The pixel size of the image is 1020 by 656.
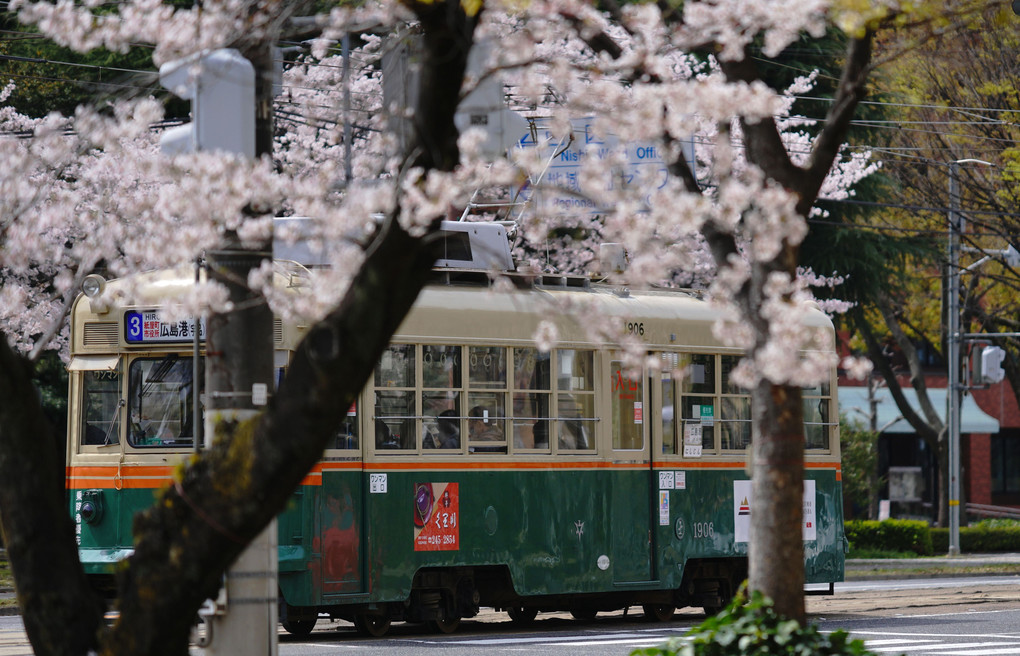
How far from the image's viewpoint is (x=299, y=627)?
1483cm

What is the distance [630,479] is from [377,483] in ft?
9.36

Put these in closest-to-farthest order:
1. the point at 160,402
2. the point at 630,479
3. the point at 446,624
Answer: the point at 160,402 → the point at 446,624 → the point at 630,479

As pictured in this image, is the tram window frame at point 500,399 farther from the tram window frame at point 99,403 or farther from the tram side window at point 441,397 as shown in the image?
the tram window frame at point 99,403

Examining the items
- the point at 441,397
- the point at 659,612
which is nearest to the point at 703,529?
the point at 659,612

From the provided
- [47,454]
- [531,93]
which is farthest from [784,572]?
[47,454]

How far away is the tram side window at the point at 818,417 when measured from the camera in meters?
17.2

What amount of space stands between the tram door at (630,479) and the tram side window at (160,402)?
4.20 m

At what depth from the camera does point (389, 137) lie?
720 centimetres

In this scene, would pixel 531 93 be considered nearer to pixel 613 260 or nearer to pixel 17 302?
pixel 17 302

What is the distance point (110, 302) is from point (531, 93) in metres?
7.14

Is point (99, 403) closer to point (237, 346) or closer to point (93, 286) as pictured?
point (93, 286)

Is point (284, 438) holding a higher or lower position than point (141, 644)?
higher

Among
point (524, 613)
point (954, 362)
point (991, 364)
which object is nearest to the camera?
point (524, 613)

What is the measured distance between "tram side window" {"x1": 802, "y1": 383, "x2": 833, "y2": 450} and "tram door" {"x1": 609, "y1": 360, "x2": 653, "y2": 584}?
2417mm
